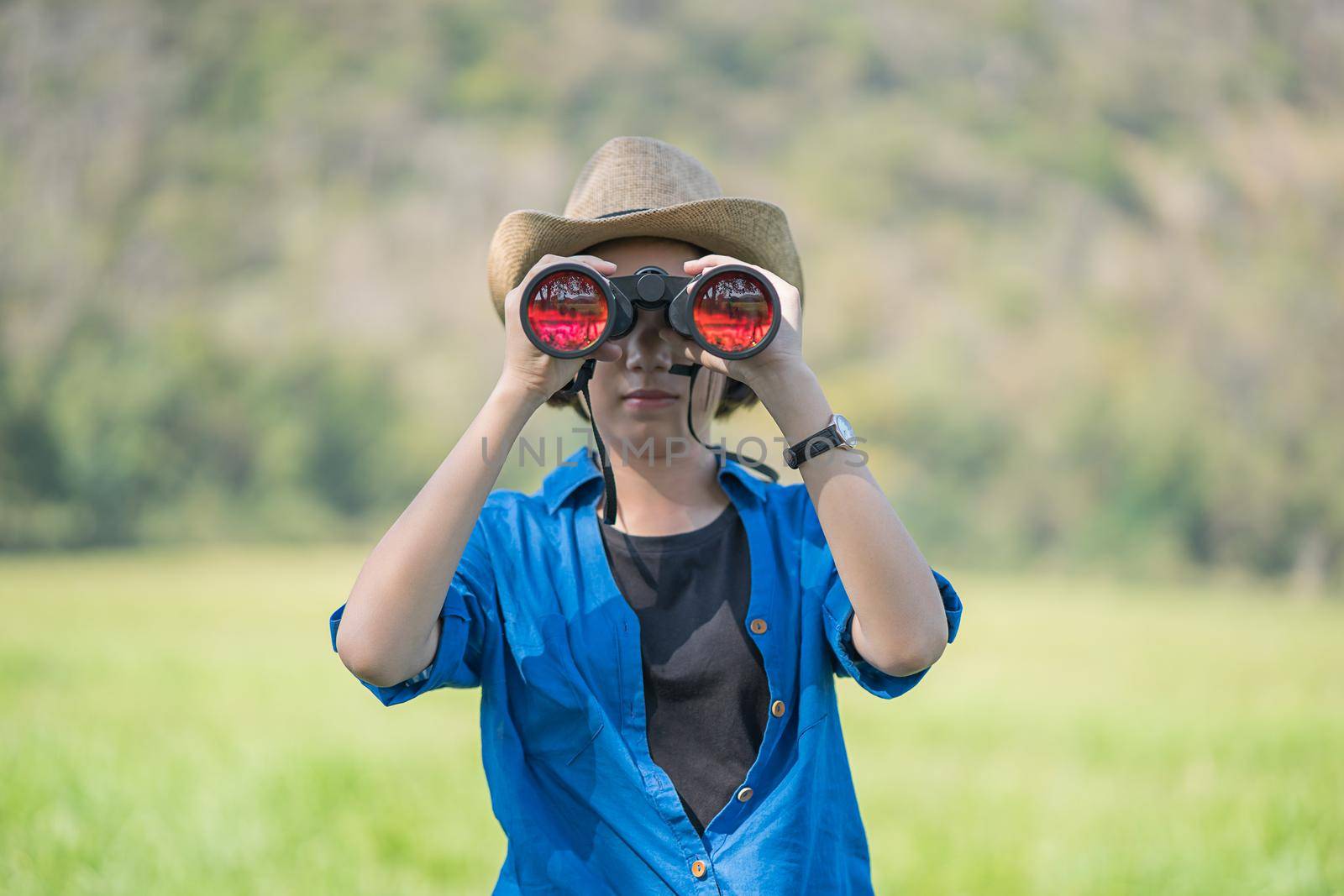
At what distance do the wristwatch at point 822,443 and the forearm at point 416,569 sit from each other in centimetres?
33

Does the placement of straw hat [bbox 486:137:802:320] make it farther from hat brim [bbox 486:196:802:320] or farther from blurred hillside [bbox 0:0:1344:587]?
blurred hillside [bbox 0:0:1344:587]

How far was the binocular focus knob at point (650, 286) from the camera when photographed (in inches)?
51.8

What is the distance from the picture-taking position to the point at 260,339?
6.54 metres

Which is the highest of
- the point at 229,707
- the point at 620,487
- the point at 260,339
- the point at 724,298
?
the point at 260,339

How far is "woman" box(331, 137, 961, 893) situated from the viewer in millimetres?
1192

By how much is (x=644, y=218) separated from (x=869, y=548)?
1.79 feet

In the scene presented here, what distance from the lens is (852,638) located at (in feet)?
4.21

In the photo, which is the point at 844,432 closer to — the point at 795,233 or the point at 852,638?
the point at 852,638

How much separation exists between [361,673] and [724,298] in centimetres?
59

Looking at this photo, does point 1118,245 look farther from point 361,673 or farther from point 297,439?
point 361,673

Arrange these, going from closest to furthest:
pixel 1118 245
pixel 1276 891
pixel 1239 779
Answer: pixel 1276 891
pixel 1239 779
pixel 1118 245

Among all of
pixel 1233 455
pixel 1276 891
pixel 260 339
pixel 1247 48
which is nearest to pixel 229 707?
pixel 260 339

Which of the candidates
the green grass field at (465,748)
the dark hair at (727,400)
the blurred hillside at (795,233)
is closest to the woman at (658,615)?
the dark hair at (727,400)

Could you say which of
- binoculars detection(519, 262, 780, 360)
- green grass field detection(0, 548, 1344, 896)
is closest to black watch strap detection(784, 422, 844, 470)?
binoculars detection(519, 262, 780, 360)
